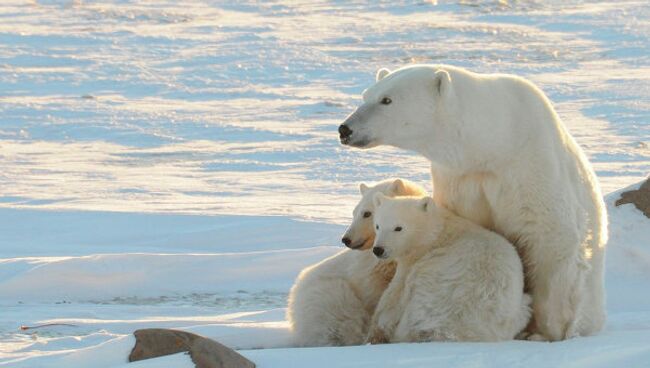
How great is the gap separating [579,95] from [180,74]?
571 cm

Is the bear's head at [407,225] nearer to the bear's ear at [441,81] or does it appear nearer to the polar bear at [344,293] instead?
the polar bear at [344,293]

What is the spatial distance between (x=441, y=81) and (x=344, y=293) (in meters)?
1.06

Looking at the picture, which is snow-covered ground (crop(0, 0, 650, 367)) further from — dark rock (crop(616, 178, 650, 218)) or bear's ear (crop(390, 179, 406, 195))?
bear's ear (crop(390, 179, 406, 195))

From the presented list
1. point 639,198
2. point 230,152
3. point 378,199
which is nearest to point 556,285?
point 378,199

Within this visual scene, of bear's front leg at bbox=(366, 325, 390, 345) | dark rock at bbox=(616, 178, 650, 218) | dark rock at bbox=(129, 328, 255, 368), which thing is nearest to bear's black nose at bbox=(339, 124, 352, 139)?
bear's front leg at bbox=(366, 325, 390, 345)

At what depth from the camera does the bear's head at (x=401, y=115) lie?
17.4 feet

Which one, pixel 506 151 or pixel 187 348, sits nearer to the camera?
pixel 187 348

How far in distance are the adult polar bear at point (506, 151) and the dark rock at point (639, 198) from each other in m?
3.07

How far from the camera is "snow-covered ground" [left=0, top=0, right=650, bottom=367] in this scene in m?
6.83

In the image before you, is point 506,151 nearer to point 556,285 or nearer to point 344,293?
point 556,285

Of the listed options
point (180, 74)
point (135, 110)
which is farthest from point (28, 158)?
Result: point (180, 74)

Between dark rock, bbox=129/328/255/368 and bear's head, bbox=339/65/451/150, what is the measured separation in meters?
1.09

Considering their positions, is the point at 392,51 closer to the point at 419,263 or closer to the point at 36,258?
the point at 36,258

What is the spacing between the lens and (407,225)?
549 centimetres
